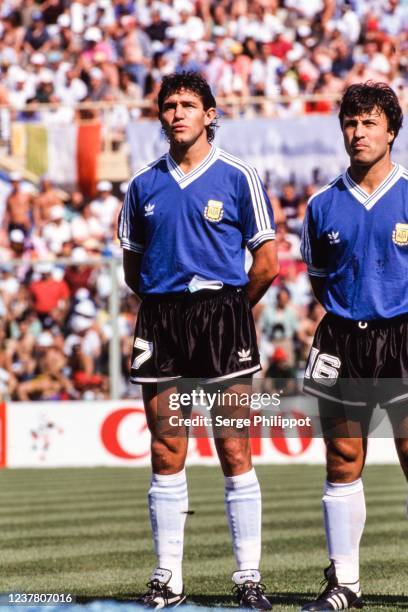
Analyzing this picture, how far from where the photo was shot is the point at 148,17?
25.1 meters

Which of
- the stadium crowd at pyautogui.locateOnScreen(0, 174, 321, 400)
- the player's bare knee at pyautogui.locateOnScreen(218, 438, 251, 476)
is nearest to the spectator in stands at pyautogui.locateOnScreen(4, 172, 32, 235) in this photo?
the stadium crowd at pyautogui.locateOnScreen(0, 174, 321, 400)

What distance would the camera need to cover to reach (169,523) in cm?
626

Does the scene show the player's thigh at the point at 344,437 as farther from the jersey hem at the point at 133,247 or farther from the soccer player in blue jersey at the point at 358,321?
the jersey hem at the point at 133,247

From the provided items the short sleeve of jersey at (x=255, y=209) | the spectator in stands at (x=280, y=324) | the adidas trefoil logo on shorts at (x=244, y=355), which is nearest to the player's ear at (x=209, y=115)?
the short sleeve of jersey at (x=255, y=209)

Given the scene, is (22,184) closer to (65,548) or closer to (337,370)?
(65,548)

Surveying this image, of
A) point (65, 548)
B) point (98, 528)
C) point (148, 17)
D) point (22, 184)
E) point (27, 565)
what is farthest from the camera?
point (148, 17)

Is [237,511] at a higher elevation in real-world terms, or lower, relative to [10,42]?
lower

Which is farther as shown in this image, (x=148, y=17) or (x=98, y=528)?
(x=148, y=17)

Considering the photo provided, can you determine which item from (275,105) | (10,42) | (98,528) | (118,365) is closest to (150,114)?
(275,105)

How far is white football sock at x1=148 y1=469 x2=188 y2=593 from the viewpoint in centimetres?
625

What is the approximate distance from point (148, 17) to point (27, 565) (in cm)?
1818

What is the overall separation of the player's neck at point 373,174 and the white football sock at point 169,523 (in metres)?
1.54

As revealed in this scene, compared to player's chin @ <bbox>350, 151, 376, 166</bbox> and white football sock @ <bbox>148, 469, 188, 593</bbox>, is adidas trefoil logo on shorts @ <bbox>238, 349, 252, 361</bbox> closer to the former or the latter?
white football sock @ <bbox>148, 469, 188, 593</bbox>

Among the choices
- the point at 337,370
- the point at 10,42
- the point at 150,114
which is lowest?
the point at 337,370
